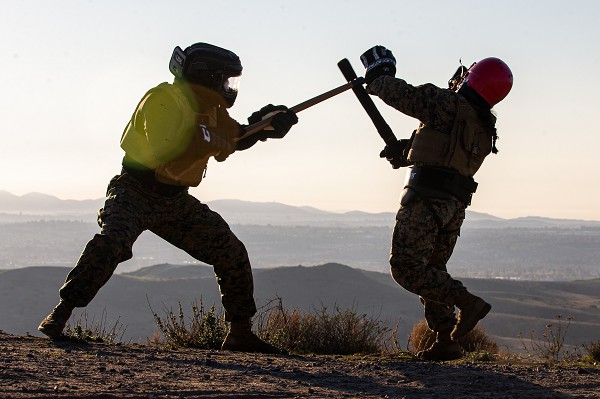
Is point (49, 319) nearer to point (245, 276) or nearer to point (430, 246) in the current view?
point (245, 276)

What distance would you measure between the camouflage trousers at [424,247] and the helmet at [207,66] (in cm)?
181

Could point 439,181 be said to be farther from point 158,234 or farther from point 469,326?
point 158,234

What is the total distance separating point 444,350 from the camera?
7.36 metres

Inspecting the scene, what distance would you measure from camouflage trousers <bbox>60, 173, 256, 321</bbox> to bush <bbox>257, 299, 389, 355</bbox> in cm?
121

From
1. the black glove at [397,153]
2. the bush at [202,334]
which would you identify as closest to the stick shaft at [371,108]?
the black glove at [397,153]

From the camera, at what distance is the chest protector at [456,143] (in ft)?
22.9

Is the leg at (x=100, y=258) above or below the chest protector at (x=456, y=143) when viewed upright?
below

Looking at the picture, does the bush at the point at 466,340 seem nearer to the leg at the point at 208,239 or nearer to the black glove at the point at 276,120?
the leg at the point at 208,239

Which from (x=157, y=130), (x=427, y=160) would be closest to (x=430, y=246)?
(x=427, y=160)

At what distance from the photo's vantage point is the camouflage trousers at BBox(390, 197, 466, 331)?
6727 millimetres

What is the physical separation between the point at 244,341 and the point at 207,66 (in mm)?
2350

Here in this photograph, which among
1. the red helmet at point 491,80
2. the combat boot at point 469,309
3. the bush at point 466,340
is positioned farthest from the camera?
the bush at point 466,340

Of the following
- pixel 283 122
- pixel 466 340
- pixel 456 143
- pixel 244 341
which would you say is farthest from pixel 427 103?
pixel 466 340

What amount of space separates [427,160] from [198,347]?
2.72 m
